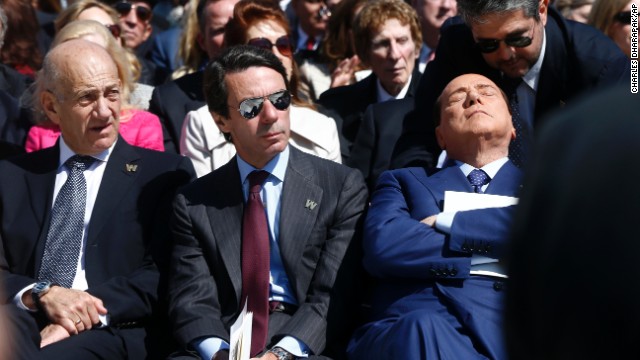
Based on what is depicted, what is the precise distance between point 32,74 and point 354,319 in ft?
11.9

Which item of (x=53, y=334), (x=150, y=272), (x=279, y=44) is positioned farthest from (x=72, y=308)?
(x=279, y=44)

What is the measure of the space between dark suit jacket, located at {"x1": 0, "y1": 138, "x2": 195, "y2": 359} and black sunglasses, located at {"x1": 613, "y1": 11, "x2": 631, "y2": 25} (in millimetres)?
2806

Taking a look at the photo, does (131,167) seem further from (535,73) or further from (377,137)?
(535,73)

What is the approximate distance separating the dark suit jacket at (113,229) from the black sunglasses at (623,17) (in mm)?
2806

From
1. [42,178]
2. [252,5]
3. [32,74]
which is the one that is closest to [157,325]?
[42,178]

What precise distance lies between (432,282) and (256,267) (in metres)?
0.82

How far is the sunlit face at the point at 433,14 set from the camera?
→ 768cm

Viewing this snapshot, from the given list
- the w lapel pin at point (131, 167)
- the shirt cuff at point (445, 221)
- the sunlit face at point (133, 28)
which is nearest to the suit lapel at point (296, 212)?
the shirt cuff at point (445, 221)

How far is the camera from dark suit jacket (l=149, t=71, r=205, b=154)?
20.9 ft

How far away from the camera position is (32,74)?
24.0 ft

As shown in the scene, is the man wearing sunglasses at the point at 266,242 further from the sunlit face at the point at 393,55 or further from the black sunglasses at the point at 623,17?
the black sunglasses at the point at 623,17

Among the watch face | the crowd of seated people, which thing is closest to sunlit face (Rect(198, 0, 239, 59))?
the crowd of seated people

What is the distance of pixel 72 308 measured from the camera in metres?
4.71

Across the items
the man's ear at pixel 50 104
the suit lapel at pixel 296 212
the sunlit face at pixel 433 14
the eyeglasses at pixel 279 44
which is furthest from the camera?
the sunlit face at pixel 433 14
